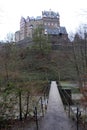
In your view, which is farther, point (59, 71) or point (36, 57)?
point (36, 57)

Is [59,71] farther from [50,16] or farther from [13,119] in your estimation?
[50,16]

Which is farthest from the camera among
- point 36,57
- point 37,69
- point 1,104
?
point 36,57

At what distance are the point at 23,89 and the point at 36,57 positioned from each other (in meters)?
41.0

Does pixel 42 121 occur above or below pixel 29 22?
below

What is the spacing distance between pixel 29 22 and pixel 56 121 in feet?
288

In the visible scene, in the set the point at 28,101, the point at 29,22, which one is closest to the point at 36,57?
the point at 28,101

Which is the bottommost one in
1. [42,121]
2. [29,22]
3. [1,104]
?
[42,121]

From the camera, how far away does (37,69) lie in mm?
45438

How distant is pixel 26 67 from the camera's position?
4403cm

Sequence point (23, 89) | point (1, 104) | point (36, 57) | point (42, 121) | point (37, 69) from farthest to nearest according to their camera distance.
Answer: point (36, 57), point (37, 69), point (23, 89), point (42, 121), point (1, 104)

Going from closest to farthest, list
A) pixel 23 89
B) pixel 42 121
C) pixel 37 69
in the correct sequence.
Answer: pixel 42 121
pixel 23 89
pixel 37 69

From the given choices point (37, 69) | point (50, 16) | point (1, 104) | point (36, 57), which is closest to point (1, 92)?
point (1, 104)

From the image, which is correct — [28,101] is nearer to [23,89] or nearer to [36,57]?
[23,89]

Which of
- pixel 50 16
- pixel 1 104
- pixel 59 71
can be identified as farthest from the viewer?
pixel 50 16
